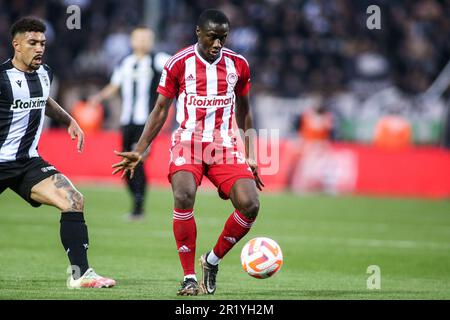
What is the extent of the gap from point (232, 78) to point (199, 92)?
0.33 metres

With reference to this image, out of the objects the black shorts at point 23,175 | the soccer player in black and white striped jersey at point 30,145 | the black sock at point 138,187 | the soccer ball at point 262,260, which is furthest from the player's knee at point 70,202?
the black sock at point 138,187

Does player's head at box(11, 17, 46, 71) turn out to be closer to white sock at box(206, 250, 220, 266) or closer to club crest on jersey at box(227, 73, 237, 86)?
club crest on jersey at box(227, 73, 237, 86)

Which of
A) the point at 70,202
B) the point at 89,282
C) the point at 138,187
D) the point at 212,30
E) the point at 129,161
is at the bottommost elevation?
the point at 138,187

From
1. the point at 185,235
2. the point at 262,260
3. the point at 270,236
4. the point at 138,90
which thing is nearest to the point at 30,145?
the point at 185,235

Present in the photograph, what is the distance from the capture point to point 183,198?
7820 millimetres

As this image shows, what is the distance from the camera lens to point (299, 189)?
71.9 ft

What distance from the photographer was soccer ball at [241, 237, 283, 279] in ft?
26.4

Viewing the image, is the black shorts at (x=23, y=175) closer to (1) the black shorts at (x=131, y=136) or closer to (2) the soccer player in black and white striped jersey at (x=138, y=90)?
(2) the soccer player in black and white striped jersey at (x=138, y=90)

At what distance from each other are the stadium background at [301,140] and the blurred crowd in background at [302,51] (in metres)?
0.04

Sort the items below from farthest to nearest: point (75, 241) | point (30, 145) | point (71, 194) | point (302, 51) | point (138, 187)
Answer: point (302, 51)
point (138, 187)
point (30, 145)
point (71, 194)
point (75, 241)

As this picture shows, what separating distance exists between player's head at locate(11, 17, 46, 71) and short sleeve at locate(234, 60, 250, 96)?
1.74 metres

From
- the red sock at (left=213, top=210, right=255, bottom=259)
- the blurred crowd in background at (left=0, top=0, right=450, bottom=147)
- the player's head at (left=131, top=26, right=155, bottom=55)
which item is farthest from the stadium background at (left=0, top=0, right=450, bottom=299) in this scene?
the player's head at (left=131, top=26, right=155, bottom=55)

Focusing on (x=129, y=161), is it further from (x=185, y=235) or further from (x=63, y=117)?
(x=63, y=117)

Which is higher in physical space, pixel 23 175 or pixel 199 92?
pixel 199 92
